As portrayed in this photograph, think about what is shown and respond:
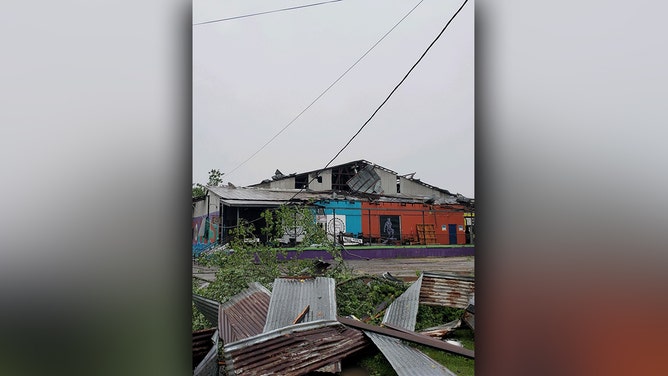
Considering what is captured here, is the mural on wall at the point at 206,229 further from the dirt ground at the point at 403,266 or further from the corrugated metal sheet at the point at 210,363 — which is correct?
the corrugated metal sheet at the point at 210,363

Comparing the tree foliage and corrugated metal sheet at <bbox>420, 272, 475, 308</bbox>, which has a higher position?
the tree foliage

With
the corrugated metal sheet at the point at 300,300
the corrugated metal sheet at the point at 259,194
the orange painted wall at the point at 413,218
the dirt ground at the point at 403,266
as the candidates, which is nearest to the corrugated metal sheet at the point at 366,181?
the orange painted wall at the point at 413,218

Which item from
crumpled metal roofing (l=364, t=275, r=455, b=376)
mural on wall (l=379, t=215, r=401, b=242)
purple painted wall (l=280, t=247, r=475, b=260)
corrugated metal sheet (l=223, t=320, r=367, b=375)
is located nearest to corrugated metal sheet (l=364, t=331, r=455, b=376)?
crumpled metal roofing (l=364, t=275, r=455, b=376)

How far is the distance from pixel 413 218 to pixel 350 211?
360mm

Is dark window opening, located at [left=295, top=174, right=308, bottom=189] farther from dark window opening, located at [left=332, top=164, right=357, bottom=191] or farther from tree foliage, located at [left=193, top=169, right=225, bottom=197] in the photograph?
tree foliage, located at [left=193, top=169, right=225, bottom=197]

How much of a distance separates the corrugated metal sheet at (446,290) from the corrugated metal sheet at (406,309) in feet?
0.16

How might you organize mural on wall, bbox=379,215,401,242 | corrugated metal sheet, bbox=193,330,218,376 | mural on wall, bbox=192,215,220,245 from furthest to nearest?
mural on wall, bbox=379,215,401,242, mural on wall, bbox=192,215,220,245, corrugated metal sheet, bbox=193,330,218,376

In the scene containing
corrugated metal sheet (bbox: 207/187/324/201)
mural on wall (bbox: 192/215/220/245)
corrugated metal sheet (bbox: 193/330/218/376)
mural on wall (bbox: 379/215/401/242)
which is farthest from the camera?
mural on wall (bbox: 379/215/401/242)

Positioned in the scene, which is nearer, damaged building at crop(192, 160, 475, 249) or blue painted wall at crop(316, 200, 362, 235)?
damaged building at crop(192, 160, 475, 249)

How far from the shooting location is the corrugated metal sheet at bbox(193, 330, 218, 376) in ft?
5.22

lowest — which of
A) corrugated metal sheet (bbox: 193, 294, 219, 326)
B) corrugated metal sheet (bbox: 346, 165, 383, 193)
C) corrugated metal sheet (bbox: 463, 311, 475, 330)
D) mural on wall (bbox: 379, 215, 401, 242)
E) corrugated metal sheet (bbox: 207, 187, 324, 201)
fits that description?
corrugated metal sheet (bbox: 463, 311, 475, 330)

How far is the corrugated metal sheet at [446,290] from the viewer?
1.96 meters
